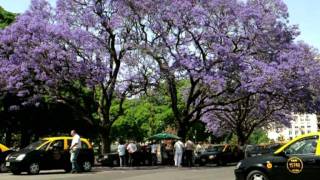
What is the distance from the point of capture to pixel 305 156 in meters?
13.1

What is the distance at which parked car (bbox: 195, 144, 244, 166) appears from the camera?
36.1 metres

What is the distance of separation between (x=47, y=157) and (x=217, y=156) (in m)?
15.0

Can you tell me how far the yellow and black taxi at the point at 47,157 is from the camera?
2322 centimetres

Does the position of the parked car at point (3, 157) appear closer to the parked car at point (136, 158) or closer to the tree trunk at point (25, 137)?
the parked car at point (136, 158)

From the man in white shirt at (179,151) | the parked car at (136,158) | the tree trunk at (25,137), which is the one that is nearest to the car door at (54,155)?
the man in white shirt at (179,151)

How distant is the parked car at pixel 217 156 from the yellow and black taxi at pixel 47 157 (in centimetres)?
1286

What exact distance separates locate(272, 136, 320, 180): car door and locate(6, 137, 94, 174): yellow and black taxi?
12417mm

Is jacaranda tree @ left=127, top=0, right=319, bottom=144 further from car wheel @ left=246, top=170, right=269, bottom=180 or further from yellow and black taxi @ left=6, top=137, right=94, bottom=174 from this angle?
car wheel @ left=246, top=170, right=269, bottom=180

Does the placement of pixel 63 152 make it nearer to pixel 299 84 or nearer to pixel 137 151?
pixel 137 151

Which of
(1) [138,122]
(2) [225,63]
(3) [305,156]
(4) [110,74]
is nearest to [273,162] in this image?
(3) [305,156]

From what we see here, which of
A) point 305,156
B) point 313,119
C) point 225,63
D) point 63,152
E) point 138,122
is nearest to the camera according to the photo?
point 305,156

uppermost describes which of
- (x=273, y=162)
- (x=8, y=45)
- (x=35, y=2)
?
(x=35, y=2)

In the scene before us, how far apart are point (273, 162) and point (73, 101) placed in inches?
893

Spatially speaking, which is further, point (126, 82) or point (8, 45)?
point (126, 82)
